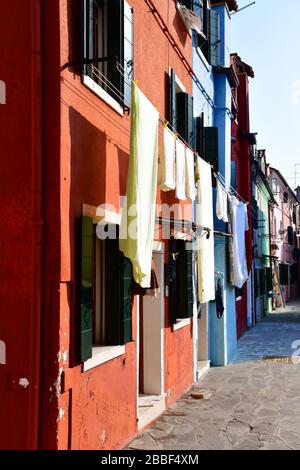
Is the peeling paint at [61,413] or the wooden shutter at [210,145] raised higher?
the wooden shutter at [210,145]

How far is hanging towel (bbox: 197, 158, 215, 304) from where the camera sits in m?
9.24

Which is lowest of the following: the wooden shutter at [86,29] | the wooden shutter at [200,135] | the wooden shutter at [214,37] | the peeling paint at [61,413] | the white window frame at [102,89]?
the peeling paint at [61,413]

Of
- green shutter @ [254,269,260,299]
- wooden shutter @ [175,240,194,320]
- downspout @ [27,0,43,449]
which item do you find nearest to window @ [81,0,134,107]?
downspout @ [27,0,43,449]

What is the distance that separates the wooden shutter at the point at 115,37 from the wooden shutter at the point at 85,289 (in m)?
1.94

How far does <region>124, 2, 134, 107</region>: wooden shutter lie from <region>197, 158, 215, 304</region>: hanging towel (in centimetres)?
293

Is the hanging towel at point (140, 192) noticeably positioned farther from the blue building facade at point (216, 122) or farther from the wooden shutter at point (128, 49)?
the blue building facade at point (216, 122)

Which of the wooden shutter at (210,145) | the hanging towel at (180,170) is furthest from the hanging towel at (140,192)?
the wooden shutter at (210,145)

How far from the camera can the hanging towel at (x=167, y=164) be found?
21.8 ft

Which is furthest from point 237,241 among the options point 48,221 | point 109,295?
point 48,221

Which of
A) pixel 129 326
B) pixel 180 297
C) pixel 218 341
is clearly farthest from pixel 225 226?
pixel 129 326

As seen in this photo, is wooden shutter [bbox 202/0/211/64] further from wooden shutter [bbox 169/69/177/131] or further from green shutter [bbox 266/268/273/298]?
green shutter [bbox 266/268/273/298]

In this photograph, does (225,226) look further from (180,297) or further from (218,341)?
(180,297)

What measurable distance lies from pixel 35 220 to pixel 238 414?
16.0ft

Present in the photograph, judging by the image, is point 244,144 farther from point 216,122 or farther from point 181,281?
point 181,281
